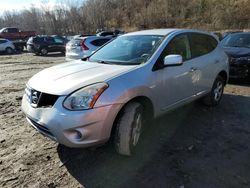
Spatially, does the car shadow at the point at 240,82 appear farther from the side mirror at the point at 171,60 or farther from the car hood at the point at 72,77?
the car hood at the point at 72,77

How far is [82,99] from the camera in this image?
2.99 metres

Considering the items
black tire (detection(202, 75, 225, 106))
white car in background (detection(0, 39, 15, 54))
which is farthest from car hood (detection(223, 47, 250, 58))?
white car in background (detection(0, 39, 15, 54))

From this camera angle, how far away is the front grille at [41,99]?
3113 mm

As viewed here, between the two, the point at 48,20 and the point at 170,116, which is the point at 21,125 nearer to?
the point at 170,116

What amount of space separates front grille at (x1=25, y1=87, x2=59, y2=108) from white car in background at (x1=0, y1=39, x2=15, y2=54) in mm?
23008

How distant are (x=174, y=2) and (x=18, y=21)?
165 ft

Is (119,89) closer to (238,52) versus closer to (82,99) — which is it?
(82,99)

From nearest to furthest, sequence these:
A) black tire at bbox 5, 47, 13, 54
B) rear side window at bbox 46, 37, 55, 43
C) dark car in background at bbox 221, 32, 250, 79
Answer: dark car in background at bbox 221, 32, 250, 79 → rear side window at bbox 46, 37, 55, 43 → black tire at bbox 5, 47, 13, 54

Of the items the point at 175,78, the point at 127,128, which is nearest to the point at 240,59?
the point at 175,78

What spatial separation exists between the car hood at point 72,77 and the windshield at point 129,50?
0.94ft

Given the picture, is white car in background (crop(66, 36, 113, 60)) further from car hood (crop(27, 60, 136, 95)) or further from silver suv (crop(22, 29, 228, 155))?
car hood (crop(27, 60, 136, 95))

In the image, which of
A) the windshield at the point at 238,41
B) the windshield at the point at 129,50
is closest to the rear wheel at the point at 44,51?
the windshield at the point at 238,41

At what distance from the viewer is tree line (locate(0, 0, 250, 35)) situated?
31.4m

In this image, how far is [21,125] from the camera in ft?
15.5
